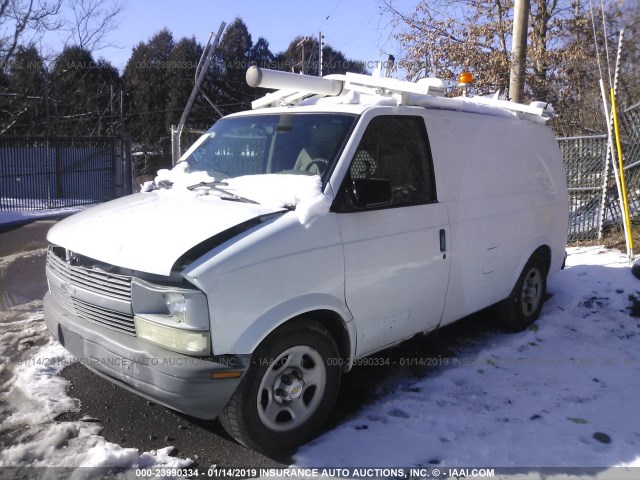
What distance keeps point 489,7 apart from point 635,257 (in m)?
9.11

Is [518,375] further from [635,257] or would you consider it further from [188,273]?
[635,257]

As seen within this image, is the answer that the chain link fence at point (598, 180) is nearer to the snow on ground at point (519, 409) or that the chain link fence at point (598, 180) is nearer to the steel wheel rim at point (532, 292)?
the snow on ground at point (519, 409)

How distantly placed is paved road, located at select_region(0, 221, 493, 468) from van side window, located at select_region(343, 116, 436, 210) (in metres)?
1.41

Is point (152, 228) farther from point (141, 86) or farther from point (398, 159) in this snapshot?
point (141, 86)

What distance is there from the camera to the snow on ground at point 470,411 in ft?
10.4

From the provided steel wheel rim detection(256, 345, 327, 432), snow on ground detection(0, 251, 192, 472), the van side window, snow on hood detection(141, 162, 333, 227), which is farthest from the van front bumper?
the van side window

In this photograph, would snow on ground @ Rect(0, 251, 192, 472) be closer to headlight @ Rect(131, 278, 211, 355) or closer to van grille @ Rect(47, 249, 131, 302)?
headlight @ Rect(131, 278, 211, 355)

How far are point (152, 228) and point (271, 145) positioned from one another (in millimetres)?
1239

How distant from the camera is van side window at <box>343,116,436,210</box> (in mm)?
3707

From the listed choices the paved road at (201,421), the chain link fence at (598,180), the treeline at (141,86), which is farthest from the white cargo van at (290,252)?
the treeline at (141,86)

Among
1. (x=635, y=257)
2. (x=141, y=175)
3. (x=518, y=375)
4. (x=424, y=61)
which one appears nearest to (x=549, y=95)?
(x=424, y=61)

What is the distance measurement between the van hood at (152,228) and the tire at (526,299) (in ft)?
9.66

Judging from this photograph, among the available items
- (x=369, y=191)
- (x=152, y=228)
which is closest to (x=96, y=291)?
(x=152, y=228)

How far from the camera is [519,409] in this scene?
379 cm
